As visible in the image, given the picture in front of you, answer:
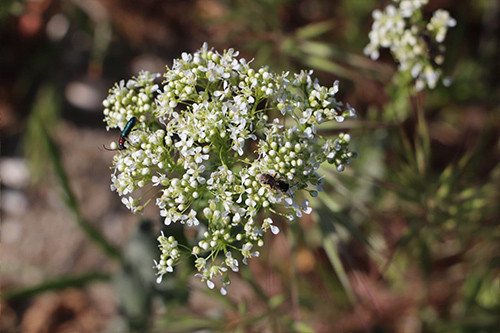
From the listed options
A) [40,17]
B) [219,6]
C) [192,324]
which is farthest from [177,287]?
[40,17]

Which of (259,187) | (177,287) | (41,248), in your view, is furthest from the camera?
(41,248)

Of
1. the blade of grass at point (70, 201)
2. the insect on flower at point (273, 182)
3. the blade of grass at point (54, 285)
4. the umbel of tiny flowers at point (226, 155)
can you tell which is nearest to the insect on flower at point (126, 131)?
the umbel of tiny flowers at point (226, 155)

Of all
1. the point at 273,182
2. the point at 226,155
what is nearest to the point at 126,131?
the point at 226,155

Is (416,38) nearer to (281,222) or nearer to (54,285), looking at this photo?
(281,222)

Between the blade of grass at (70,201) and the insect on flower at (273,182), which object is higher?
the blade of grass at (70,201)

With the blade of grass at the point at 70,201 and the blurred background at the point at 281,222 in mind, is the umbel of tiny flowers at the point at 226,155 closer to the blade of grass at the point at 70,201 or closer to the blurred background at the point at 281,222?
the blurred background at the point at 281,222

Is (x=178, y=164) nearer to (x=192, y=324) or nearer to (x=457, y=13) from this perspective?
(x=192, y=324)

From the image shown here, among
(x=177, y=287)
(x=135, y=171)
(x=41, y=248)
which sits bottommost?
(x=177, y=287)
